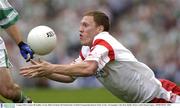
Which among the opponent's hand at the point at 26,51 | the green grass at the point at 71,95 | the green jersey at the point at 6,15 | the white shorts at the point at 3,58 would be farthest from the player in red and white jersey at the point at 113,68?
the green grass at the point at 71,95

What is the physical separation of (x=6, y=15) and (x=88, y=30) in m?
1.26

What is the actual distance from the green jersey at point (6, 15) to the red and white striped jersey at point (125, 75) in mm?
1098

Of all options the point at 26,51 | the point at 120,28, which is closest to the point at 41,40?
the point at 26,51

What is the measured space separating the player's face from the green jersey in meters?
1.15

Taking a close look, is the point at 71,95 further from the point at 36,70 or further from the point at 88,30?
the point at 36,70

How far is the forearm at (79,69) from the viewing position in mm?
8974

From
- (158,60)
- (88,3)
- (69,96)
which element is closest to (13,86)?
(69,96)

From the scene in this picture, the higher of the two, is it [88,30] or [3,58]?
[88,30]

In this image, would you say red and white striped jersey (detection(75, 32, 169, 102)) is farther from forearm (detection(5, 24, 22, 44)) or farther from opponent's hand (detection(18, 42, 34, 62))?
forearm (detection(5, 24, 22, 44))

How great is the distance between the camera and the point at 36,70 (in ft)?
28.6

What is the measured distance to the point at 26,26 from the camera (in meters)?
21.5

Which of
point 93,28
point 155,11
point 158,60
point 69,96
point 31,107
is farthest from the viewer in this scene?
point 155,11

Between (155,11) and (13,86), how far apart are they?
38.1ft

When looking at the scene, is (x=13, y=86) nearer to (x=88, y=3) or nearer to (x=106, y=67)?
(x=106, y=67)
